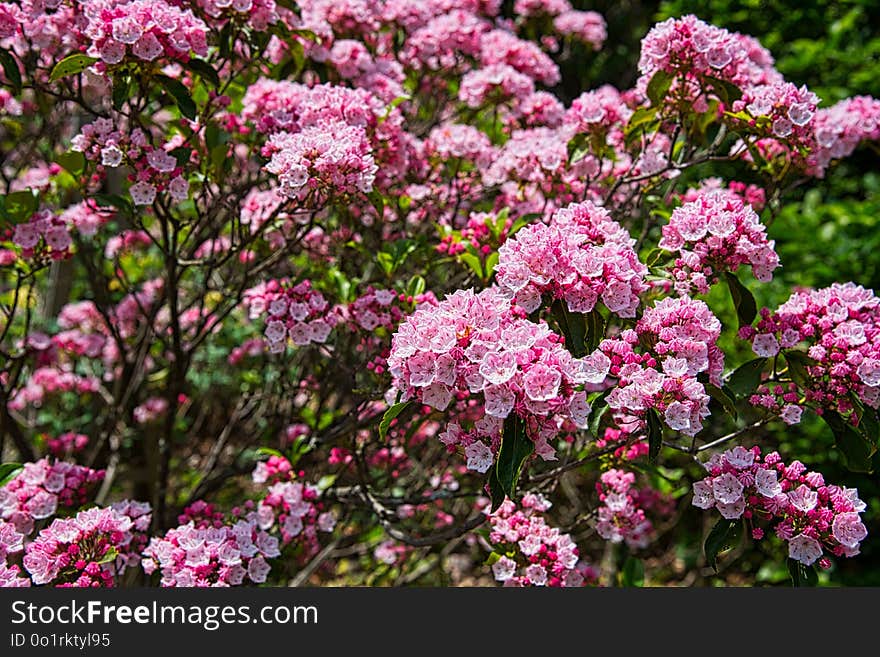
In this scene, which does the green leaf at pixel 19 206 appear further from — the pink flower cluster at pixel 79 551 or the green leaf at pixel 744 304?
the green leaf at pixel 744 304

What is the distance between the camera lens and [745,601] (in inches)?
71.2

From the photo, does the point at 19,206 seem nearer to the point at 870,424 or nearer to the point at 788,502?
the point at 788,502

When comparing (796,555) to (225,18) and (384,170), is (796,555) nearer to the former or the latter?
(384,170)

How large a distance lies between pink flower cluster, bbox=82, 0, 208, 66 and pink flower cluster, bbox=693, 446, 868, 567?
163cm

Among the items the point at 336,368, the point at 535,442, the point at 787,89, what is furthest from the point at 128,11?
the point at 787,89

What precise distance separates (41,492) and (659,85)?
1.98m

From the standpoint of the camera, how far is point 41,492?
6.95 feet

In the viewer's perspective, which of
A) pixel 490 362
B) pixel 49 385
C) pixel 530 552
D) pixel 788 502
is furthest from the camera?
pixel 49 385

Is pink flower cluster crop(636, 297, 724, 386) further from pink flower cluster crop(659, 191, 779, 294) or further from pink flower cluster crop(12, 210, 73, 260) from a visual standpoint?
pink flower cluster crop(12, 210, 73, 260)

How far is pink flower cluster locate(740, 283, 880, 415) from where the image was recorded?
175 cm

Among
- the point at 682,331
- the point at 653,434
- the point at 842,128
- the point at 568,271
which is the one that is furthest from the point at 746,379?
the point at 842,128

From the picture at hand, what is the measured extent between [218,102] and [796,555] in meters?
2.00

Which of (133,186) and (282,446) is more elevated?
(133,186)

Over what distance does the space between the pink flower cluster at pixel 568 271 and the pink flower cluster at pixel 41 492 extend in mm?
1380
